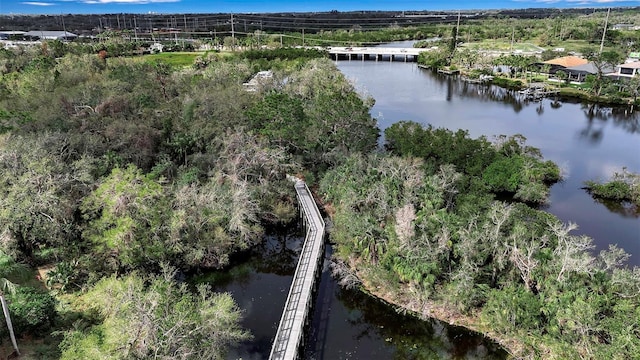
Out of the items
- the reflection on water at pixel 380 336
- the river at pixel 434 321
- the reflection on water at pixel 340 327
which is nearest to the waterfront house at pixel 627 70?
the river at pixel 434 321

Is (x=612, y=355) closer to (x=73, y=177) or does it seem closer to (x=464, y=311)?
(x=464, y=311)

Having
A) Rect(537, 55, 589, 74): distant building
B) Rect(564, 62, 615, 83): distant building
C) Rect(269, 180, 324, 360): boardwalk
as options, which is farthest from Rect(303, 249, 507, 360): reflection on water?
Rect(537, 55, 589, 74): distant building

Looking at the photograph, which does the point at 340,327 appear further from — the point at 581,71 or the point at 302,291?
the point at 581,71

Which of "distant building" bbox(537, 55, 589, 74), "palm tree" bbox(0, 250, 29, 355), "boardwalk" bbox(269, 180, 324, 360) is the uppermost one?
"distant building" bbox(537, 55, 589, 74)

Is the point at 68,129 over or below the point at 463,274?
over

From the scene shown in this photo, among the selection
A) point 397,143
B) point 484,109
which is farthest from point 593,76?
point 397,143

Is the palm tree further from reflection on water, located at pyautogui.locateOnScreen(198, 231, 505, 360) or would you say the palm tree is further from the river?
the river

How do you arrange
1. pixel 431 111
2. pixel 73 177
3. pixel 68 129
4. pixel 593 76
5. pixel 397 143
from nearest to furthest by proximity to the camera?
1. pixel 73 177
2. pixel 68 129
3. pixel 397 143
4. pixel 431 111
5. pixel 593 76

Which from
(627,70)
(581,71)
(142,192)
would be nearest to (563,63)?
(581,71)
